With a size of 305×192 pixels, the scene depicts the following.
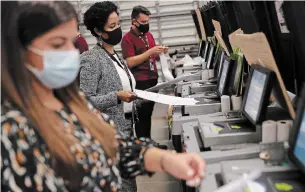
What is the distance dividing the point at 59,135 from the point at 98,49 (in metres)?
1.37

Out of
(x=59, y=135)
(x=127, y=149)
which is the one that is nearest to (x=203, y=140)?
(x=127, y=149)

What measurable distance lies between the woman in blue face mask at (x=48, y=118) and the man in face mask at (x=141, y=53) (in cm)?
265

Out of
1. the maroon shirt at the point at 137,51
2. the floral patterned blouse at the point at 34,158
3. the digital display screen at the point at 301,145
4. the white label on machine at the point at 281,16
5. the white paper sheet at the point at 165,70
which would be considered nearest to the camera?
the floral patterned blouse at the point at 34,158

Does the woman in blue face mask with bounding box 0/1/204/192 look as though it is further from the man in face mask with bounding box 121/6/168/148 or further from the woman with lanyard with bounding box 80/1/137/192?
the man in face mask with bounding box 121/6/168/148

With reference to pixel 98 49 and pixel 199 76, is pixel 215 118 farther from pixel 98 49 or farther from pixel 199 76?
pixel 199 76

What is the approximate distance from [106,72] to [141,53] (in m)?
1.86

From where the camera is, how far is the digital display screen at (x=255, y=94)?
1.70 m

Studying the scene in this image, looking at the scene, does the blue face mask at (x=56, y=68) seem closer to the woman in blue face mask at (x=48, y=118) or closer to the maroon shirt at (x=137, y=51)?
the woman in blue face mask at (x=48, y=118)

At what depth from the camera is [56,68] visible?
108cm

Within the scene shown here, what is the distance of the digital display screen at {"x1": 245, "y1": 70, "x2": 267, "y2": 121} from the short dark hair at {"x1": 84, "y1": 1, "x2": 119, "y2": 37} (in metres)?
0.95

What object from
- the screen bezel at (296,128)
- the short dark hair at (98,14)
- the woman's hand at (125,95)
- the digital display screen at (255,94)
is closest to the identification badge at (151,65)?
the short dark hair at (98,14)

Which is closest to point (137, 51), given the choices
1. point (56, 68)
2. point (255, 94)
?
point (255, 94)

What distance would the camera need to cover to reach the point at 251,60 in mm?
1961

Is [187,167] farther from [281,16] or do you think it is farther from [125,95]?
[125,95]
